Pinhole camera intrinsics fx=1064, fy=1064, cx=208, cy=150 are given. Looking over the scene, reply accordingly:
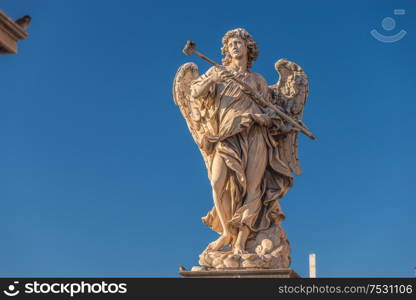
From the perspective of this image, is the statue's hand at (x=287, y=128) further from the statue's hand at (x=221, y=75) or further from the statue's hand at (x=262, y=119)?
the statue's hand at (x=221, y=75)

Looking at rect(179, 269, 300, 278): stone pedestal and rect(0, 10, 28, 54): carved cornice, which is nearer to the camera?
rect(0, 10, 28, 54): carved cornice

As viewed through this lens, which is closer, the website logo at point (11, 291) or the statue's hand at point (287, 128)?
the website logo at point (11, 291)

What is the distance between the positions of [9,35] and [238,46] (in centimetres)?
689

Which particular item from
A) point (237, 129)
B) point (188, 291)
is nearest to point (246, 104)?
point (237, 129)

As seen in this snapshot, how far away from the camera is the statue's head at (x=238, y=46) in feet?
52.4

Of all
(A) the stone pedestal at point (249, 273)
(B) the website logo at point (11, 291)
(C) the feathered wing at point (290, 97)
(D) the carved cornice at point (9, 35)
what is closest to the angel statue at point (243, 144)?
(C) the feathered wing at point (290, 97)

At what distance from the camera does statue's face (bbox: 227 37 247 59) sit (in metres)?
16.0

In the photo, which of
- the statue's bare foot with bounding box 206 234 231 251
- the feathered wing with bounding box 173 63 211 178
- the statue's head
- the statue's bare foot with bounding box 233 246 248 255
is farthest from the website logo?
the statue's head

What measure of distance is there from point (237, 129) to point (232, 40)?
1440 mm

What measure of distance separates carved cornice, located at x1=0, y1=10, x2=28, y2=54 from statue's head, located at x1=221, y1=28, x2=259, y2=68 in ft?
22.3

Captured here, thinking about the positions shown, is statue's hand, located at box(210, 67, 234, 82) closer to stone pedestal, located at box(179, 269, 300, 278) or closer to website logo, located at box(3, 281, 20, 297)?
stone pedestal, located at box(179, 269, 300, 278)

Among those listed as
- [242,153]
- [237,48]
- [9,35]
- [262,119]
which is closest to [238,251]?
[242,153]

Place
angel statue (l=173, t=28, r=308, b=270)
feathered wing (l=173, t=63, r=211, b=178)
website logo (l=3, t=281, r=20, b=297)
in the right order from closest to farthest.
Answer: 1. website logo (l=3, t=281, r=20, b=297)
2. angel statue (l=173, t=28, r=308, b=270)
3. feathered wing (l=173, t=63, r=211, b=178)

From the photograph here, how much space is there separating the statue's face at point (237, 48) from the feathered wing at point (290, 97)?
60 centimetres
